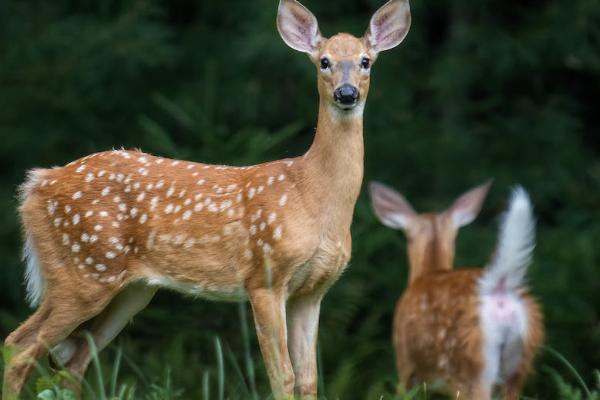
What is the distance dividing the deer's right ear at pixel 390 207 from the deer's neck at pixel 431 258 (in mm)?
279

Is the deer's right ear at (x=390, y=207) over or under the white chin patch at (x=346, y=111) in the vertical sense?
under

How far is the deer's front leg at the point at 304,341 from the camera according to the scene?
22.1 ft

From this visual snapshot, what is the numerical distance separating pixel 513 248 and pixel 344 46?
1.27 m

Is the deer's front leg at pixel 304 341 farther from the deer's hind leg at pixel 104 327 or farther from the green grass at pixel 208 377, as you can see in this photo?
the deer's hind leg at pixel 104 327

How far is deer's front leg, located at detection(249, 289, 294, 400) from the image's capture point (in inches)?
254

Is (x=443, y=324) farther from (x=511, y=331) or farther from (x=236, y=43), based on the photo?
(x=236, y=43)

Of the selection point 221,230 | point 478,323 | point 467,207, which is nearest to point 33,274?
point 221,230

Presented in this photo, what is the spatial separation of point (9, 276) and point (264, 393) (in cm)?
355

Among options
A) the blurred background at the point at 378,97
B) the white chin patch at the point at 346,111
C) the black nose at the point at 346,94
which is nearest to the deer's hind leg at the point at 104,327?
the white chin patch at the point at 346,111

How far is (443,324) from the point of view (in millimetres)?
7961

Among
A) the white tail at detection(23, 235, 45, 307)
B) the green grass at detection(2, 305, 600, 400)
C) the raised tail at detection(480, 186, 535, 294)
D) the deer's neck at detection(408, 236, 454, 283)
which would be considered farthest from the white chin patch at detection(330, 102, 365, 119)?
the deer's neck at detection(408, 236, 454, 283)

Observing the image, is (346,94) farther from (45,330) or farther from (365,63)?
(45,330)

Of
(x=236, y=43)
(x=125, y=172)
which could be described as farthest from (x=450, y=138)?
(x=125, y=172)

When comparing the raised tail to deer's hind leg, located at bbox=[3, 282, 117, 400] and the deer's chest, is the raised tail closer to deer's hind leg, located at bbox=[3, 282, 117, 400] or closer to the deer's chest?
the deer's chest
